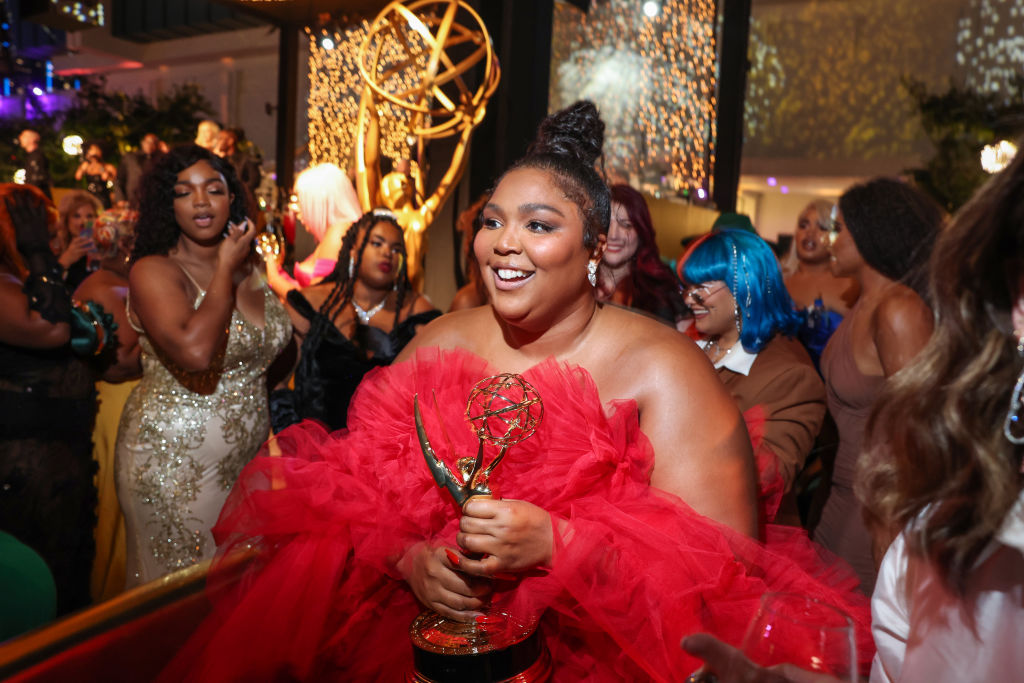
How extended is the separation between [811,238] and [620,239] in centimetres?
255

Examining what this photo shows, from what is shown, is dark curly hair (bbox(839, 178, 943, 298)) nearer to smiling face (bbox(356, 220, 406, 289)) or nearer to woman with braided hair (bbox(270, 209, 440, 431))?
woman with braided hair (bbox(270, 209, 440, 431))

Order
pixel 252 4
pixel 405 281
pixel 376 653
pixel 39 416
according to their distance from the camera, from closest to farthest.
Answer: pixel 376 653
pixel 39 416
pixel 405 281
pixel 252 4

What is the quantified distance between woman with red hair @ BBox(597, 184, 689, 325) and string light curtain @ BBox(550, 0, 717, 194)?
5.12 metres

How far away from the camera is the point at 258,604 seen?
158 cm

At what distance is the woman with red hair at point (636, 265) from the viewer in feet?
11.6

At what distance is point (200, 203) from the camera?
3.19m

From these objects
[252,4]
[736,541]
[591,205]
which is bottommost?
[736,541]

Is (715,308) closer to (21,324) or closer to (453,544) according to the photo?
(453,544)

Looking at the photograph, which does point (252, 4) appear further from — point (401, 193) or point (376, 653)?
point (376, 653)

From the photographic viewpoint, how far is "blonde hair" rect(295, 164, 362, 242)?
645cm

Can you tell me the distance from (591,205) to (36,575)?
1531 mm

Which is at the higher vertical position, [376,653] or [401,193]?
[401,193]

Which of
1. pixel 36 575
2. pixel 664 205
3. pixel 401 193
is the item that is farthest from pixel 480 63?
pixel 36 575

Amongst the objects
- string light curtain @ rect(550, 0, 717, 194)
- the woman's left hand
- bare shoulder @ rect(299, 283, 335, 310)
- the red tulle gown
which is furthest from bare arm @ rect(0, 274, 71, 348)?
string light curtain @ rect(550, 0, 717, 194)
